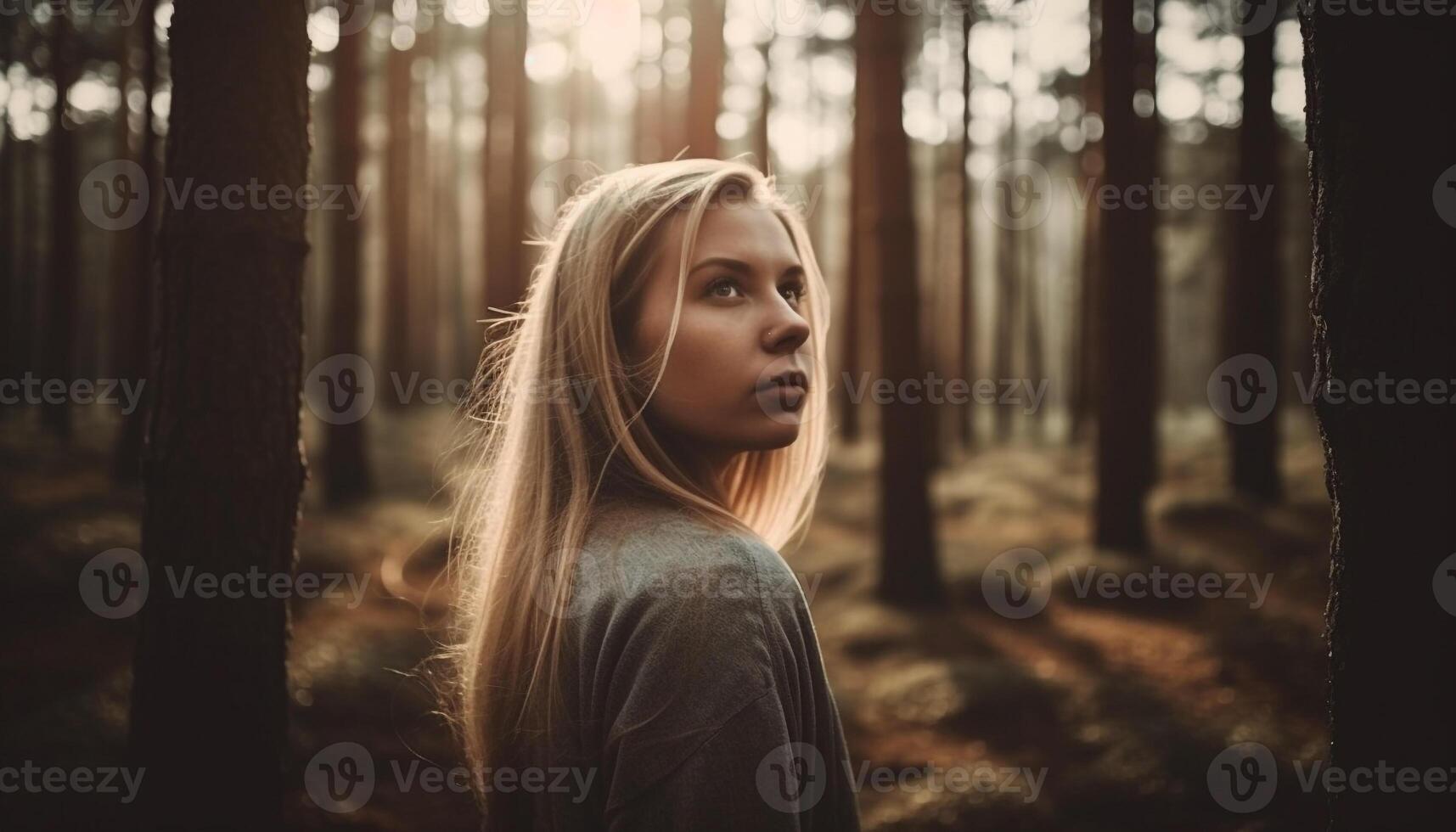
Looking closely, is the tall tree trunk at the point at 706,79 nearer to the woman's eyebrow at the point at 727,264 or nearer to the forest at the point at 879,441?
the forest at the point at 879,441

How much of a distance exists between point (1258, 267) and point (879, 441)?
6744mm

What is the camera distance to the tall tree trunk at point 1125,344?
9.88 m

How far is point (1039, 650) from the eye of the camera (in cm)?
846

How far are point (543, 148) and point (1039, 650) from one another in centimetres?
2600

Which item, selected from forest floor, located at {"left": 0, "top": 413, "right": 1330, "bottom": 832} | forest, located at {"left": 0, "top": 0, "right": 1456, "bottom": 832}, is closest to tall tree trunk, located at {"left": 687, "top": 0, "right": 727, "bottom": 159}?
forest, located at {"left": 0, "top": 0, "right": 1456, "bottom": 832}

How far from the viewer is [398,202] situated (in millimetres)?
18156

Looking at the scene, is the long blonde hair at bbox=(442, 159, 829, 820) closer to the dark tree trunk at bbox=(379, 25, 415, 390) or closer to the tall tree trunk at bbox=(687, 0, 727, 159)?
the tall tree trunk at bbox=(687, 0, 727, 159)

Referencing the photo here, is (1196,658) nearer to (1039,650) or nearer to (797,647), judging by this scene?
(1039,650)

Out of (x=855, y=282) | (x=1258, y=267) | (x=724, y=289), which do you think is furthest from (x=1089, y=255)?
(x=724, y=289)

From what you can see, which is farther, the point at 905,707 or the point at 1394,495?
the point at 905,707

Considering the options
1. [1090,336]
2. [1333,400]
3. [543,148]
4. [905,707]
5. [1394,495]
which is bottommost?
[905,707]

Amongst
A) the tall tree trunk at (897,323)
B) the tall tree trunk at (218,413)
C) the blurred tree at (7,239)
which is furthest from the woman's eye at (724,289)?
the blurred tree at (7,239)

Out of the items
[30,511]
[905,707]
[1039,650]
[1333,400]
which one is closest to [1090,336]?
[1039,650]

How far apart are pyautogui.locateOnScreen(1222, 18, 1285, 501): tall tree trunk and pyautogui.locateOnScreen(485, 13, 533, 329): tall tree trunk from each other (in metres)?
11.3
